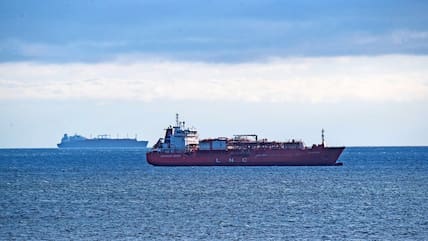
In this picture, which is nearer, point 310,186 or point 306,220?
point 306,220

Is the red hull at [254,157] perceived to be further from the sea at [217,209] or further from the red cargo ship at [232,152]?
the sea at [217,209]

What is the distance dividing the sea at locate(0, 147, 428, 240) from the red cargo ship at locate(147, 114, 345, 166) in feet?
75.8

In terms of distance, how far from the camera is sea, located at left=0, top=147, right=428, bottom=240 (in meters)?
50.1

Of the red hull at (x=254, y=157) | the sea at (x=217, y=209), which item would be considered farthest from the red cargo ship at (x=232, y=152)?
the sea at (x=217, y=209)

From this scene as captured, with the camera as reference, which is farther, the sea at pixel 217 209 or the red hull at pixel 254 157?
the red hull at pixel 254 157

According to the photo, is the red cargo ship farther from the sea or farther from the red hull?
the sea

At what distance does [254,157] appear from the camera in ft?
416

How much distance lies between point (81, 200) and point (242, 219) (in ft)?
66.9

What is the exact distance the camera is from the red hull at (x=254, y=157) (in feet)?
406

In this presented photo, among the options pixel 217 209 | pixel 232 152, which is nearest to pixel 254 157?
pixel 232 152

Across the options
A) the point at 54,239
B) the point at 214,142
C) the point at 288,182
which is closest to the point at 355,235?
the point at 54,239

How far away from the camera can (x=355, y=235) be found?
48.8m

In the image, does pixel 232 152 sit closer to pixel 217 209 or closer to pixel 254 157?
pixel 254 157

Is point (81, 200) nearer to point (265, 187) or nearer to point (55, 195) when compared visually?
point (55, 195)
